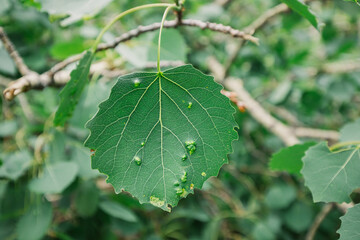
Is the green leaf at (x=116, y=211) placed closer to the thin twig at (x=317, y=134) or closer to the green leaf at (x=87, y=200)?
the green leaf at (x=87, y=200)

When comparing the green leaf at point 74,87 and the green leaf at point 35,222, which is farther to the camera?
the green leaf at point 35,222

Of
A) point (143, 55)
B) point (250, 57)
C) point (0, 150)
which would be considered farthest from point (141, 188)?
point (250, 57)

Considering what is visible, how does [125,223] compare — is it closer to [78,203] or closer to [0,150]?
[78,203]

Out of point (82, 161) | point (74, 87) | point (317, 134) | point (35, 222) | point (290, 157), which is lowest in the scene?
point (35, 222)

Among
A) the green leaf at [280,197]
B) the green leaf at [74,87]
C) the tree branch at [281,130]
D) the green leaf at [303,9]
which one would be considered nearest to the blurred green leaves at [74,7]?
the green leaf at [74,87]

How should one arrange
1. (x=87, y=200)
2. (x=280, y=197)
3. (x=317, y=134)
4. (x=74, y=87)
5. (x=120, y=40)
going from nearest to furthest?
(x=74, y=87)
(x=120, y=40)
(x=87, y=200)
(x=317, y=134)
(x=280, y=197)

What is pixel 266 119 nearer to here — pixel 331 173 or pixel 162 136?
pixel 331 173

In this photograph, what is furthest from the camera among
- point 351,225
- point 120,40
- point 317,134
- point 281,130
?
point 317,134

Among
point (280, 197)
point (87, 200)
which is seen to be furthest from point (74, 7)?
point (280, 197)
